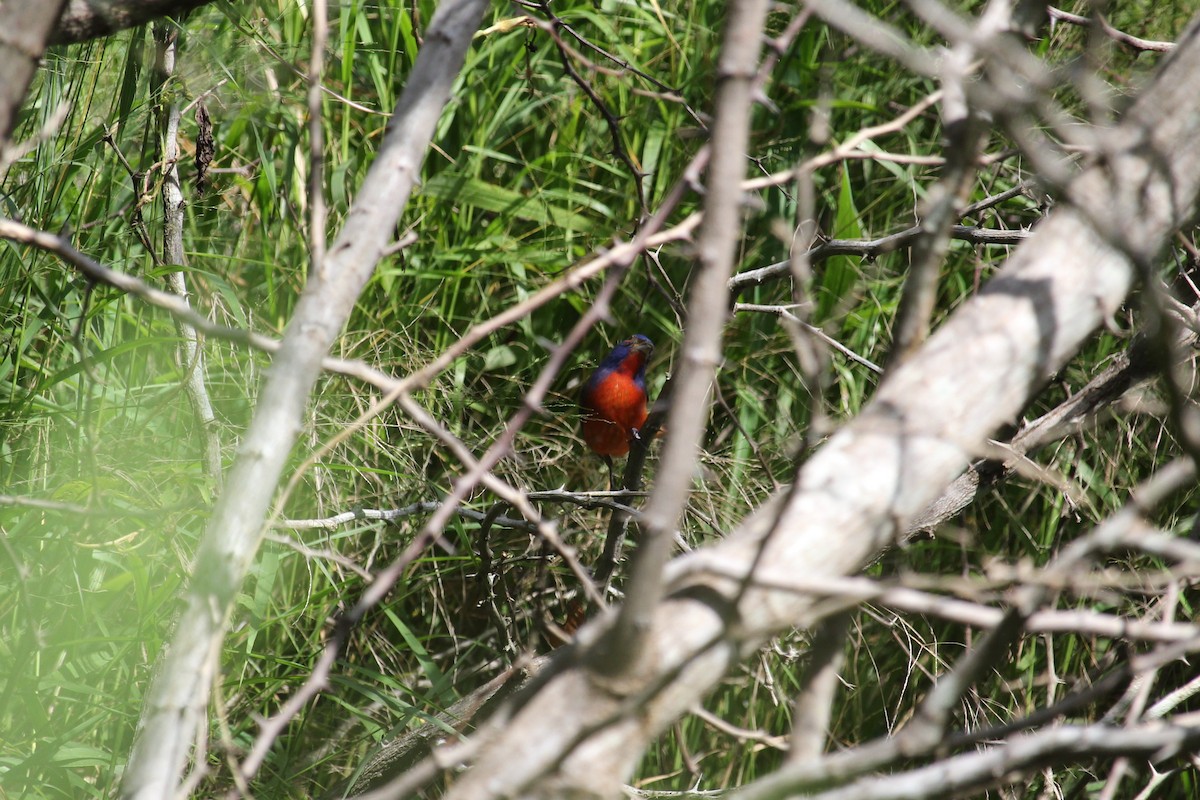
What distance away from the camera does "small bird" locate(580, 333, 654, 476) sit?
3.12m

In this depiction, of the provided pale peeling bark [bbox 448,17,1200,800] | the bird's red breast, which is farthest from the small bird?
pale peeling bark [bbox 448,17,1200,800]

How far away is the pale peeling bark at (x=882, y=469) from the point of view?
81 cm

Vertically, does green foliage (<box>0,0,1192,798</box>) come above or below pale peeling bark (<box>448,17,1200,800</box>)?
below

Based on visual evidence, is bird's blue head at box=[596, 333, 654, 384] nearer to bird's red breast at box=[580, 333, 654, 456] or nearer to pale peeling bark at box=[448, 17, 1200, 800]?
bird's red breast at box=[580, 333, 654, 456]

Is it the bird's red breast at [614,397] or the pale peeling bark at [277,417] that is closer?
the pale peeling bark at [277,417]

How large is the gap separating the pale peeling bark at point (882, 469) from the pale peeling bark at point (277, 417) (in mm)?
286

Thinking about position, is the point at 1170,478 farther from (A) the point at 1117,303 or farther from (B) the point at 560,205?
(B) the point at 560,205

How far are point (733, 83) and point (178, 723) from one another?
29.2 inches

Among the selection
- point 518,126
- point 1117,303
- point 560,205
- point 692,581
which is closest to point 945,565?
point 560,205

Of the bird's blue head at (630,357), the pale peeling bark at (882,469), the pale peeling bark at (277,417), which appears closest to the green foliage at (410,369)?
the bird's blue head at (630,357)

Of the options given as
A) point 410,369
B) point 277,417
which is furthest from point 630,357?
point 277,417

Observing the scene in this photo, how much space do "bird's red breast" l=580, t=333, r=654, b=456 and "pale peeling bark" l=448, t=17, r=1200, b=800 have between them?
6.78 feet

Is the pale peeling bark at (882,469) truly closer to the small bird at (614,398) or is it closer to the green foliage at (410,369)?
the green foliage at (410,369)

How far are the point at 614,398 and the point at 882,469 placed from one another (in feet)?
7.89
